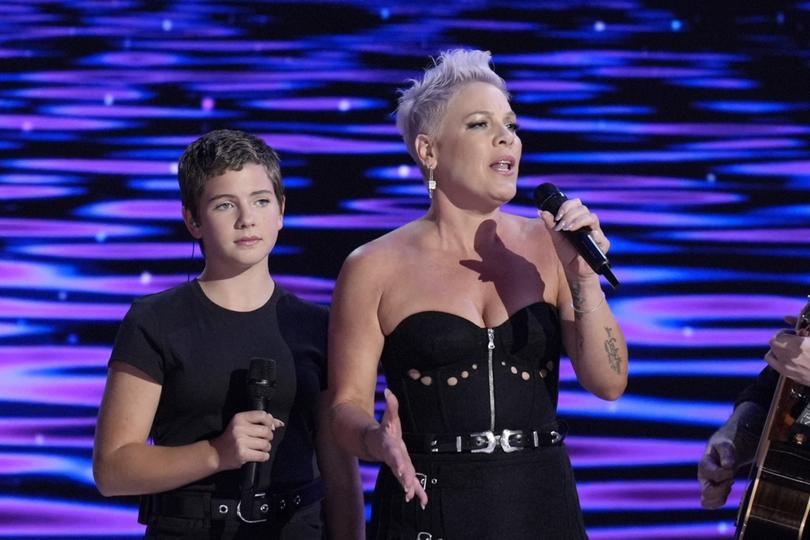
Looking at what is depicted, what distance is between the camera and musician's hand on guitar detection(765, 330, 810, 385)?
2021mm

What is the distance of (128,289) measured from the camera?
11.3 feet

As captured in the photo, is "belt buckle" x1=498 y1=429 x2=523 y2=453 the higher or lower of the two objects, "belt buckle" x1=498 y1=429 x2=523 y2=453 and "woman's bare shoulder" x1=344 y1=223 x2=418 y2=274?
the lower

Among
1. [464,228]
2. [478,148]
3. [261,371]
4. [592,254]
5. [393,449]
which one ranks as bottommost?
[393,449]

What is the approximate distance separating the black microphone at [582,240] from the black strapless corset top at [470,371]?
20 centimetres

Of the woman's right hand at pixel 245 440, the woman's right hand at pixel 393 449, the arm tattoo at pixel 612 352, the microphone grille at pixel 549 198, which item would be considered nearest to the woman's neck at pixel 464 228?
the microphone grille at pixel 549 198

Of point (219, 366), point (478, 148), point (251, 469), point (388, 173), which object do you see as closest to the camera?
point (251, 469)

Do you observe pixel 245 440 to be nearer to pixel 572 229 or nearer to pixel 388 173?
pixel 572 229

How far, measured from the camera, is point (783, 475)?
81.7 inches

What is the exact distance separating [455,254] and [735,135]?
1.72 meters

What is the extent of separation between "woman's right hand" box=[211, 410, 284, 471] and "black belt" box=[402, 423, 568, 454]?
0.30 meters

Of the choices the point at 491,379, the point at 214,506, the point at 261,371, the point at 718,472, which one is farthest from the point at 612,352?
the point at 214,506

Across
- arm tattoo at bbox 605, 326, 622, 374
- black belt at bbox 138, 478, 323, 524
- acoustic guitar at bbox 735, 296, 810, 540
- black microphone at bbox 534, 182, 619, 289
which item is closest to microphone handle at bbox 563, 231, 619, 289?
black microphone at bbox 534, 182, 619, 289

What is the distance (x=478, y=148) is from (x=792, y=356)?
2.32ft

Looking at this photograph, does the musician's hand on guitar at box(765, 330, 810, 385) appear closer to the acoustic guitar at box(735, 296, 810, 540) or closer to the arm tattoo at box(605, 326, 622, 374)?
the acoustic guitar at box(735, 296, 810, 540)
